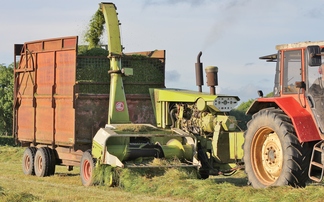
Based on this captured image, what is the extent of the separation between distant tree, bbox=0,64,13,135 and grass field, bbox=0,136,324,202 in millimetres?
38953

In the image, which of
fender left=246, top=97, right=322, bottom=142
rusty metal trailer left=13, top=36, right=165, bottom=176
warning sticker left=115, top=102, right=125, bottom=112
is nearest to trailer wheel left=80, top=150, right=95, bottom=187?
rusty metal trailer left=13, top=36, right=165, bottom=176

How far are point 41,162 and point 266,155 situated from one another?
295 inches

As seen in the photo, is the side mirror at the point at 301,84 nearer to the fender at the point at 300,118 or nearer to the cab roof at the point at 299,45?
the fender at the point at 300,118

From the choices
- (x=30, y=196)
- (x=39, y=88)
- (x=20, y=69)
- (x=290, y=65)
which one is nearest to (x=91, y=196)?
(x=30, y=196)

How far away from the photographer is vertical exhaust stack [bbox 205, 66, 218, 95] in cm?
1445

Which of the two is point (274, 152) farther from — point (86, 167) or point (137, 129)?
point (86, 167)

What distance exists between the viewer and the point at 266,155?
11.3 metres

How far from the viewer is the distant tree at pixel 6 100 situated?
176ft

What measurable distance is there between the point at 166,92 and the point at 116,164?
320 cm

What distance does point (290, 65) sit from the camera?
36.2 feet

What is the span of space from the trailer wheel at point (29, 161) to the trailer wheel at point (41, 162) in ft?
0.88

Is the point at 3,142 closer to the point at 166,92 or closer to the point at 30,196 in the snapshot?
the point at 166,92

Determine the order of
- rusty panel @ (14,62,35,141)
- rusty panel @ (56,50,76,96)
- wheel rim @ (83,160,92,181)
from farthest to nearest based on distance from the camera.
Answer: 1. rusty panel @ (14,62,35,141)
2. rusty panel @ (56,50,76,96)
3. wheel rim @ (83,160,92,181)

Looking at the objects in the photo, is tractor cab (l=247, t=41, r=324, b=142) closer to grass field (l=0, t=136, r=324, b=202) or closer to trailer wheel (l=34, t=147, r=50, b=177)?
grass field (l=0, t=136, r=324, b=202)
